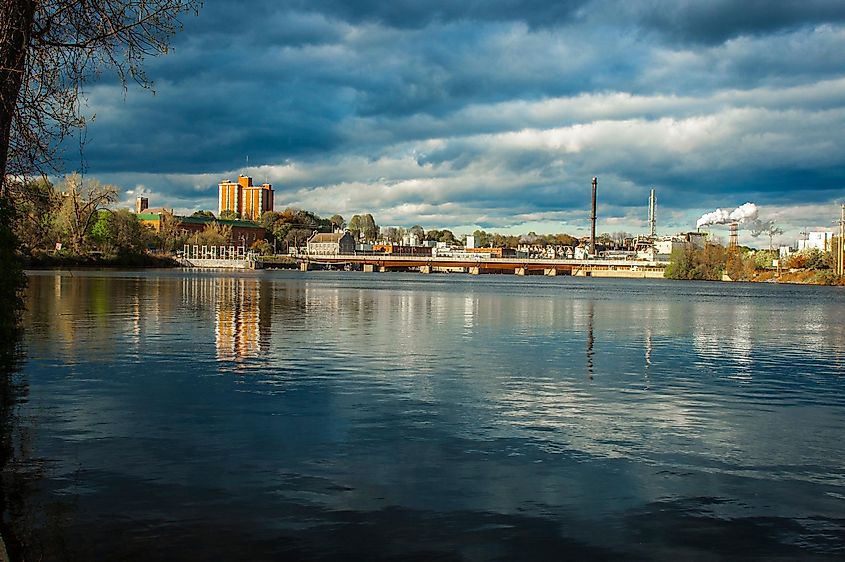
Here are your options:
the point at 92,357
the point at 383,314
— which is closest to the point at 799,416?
the point at 92,357

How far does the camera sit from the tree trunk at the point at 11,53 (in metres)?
10.7

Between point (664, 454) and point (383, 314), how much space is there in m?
44.1

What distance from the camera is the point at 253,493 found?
1402 centimetres

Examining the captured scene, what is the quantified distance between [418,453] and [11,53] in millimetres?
10603

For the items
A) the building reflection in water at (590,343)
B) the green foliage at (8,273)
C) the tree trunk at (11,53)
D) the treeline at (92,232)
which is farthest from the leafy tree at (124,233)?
the tree trunk at (11,53)

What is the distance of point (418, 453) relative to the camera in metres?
17.1

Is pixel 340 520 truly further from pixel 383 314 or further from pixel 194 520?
pixel 383 314

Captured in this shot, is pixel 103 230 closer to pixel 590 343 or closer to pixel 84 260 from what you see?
pixel 84 260

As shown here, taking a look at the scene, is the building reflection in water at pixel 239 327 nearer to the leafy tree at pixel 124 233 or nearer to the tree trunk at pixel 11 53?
the tree trunk at pixel 11 53

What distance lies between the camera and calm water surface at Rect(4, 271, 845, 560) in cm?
1216

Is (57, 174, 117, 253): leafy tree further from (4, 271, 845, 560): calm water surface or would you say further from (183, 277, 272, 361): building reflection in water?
(4, 271, 845, 560): calm water surface

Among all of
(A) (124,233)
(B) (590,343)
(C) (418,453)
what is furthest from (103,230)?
(C) (418,453)

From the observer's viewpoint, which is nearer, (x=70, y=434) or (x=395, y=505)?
(x=395, y=505)

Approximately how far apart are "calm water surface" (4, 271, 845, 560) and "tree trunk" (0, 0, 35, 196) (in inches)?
234
